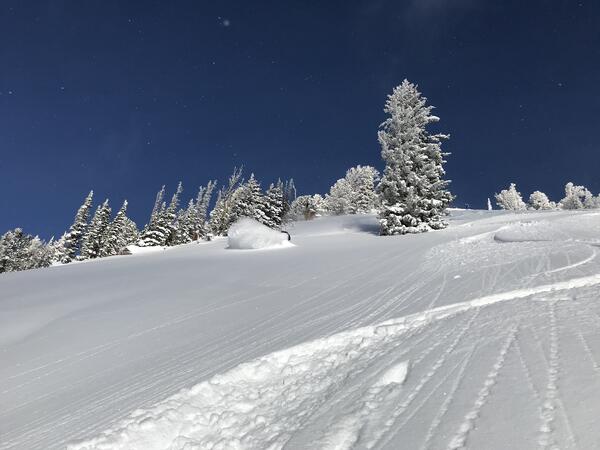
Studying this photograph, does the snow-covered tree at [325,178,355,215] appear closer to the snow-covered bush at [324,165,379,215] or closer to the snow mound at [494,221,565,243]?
the snow-covered bush at [324,165,379,215]

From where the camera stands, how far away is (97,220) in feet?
158

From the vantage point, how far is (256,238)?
1908cm

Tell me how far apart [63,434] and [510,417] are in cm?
364

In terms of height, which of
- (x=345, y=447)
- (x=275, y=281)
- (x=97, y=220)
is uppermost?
(x=97, y=220)

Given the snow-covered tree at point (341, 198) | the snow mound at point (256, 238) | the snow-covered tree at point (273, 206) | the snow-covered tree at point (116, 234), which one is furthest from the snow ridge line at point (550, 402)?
the snow-covered tree at point (341, 198)

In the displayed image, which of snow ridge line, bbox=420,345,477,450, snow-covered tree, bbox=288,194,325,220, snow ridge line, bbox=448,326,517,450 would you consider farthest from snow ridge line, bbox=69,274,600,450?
snow-covered tree, bbox=288,194,325,220

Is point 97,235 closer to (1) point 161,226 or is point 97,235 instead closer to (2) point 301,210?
Answer: (1) point 161,226

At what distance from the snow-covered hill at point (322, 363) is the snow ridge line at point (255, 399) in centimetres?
2

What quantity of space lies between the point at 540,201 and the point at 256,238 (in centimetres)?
8744

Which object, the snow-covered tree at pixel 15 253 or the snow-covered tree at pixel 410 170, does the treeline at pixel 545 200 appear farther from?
the snow-covered tree at pixel 15 253

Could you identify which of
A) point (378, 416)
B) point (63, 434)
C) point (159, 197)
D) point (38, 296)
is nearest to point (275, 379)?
point (378, 416)

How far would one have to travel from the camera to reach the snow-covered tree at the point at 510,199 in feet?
305

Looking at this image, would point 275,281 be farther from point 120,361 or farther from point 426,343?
point 426,343

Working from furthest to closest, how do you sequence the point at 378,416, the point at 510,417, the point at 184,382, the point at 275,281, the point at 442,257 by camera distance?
1. the point at 442,257
2. the point at 275,281
3. the point at 184,382
4. the point at 378,416
5. the point at 510,417
